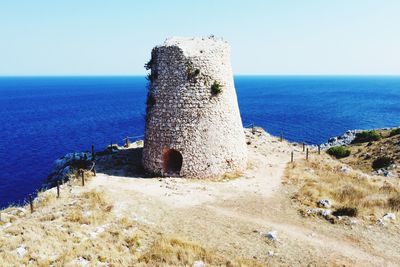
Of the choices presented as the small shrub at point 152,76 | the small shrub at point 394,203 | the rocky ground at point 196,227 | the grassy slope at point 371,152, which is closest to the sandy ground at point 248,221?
the rocky ground at point 196,227

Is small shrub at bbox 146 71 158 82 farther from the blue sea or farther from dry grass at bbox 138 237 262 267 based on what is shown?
the blue sea

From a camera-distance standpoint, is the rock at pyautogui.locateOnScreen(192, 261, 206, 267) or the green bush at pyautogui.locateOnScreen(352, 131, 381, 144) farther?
the green bush at pyautogui.locateOnScreen(352, 131, 381, 144)

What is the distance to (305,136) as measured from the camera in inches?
2598

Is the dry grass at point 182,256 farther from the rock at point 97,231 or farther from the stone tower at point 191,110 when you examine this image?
the stone tower at point 191,110

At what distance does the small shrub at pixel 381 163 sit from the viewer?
31.2 meters

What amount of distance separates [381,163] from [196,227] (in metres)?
23.2

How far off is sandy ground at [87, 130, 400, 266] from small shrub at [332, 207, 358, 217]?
0.93m

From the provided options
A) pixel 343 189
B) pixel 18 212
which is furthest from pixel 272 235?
pixel 18 212

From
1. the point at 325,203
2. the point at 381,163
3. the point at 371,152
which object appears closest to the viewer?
the point at 325,203

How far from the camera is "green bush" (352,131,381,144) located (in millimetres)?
41781

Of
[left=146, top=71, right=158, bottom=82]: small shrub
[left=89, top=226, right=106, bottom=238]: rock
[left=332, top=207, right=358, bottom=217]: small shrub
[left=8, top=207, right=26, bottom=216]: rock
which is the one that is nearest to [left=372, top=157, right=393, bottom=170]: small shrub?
[left=332, top=207, right=358, bottom=217]: small shrub

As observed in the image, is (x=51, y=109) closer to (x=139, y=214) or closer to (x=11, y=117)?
(x=11, y=117)

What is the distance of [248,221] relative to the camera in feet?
53.5

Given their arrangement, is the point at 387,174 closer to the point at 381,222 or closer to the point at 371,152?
the point at 371,152
